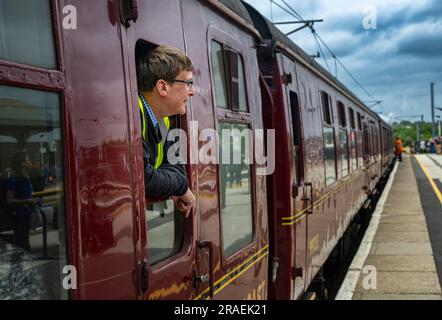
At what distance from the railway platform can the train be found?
3.88m

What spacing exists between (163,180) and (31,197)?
2.38 feet

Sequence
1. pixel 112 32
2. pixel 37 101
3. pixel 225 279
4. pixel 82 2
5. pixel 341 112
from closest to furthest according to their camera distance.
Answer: pixel 37 101 → pixel 82 2 → pixel 112 32 → pixel 225 279 → pixel 341 112

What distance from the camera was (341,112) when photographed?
387 inches

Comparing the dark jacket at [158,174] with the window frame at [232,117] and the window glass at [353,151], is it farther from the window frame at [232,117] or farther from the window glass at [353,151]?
the window glass at [353,151]

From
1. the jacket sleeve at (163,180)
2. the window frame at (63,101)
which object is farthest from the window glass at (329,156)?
the window frame at (63,101)

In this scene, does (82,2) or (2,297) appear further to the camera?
(82,2)

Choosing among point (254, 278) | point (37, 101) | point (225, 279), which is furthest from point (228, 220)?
point (37, 101)

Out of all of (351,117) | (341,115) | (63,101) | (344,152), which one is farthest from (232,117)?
(351,117)

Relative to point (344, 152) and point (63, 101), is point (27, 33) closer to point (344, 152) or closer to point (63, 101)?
point (63, 101)

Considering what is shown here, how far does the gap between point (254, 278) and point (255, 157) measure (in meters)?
0.86

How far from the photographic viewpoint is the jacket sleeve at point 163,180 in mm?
2471

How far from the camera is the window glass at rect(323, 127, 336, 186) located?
7.46 metres

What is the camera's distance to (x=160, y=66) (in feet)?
8.16
